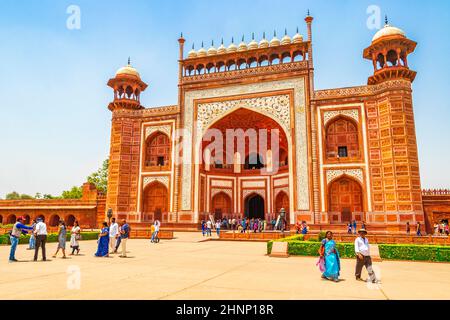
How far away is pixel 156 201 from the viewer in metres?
27.7

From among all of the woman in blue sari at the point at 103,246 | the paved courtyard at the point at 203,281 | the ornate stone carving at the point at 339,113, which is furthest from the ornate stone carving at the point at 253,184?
the paved courtyard at the point at 203,281

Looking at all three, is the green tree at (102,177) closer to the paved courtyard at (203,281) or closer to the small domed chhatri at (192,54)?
the small domed chhatri at (192,54)

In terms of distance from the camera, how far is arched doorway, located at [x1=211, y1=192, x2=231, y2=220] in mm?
29234

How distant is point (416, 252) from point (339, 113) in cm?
1544

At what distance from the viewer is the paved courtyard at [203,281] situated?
5168 millimetres

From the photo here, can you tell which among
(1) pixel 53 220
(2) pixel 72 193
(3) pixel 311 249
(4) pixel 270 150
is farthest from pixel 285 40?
(2) pixel 72 193

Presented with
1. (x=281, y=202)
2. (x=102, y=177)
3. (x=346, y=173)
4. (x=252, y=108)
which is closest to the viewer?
(x=346, y=173)

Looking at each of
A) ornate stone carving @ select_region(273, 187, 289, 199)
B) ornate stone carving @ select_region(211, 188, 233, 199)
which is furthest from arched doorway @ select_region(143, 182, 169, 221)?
ornate stone carving @ select_region(273, 187, 289, 199)

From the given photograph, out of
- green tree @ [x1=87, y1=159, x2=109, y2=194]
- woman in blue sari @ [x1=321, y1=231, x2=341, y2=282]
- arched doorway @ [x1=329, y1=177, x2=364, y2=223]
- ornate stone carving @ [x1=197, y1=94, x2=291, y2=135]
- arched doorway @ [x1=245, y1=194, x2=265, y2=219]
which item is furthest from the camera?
green tree @ [x1=87, y1=159, x2=109, y2=194]

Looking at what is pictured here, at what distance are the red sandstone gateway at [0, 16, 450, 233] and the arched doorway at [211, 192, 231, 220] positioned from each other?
0.33 ft

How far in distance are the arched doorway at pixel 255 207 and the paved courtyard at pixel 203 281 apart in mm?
22033

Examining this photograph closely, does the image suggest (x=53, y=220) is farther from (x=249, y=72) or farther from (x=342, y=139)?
(x=342, y=139)

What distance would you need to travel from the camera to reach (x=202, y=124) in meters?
27.6

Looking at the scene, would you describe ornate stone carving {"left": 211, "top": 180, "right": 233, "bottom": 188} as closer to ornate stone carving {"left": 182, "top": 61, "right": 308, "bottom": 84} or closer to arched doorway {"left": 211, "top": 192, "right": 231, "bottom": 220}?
arched doorway {"left": 211, "top": 192, "right": 231, "bottom": 220}
